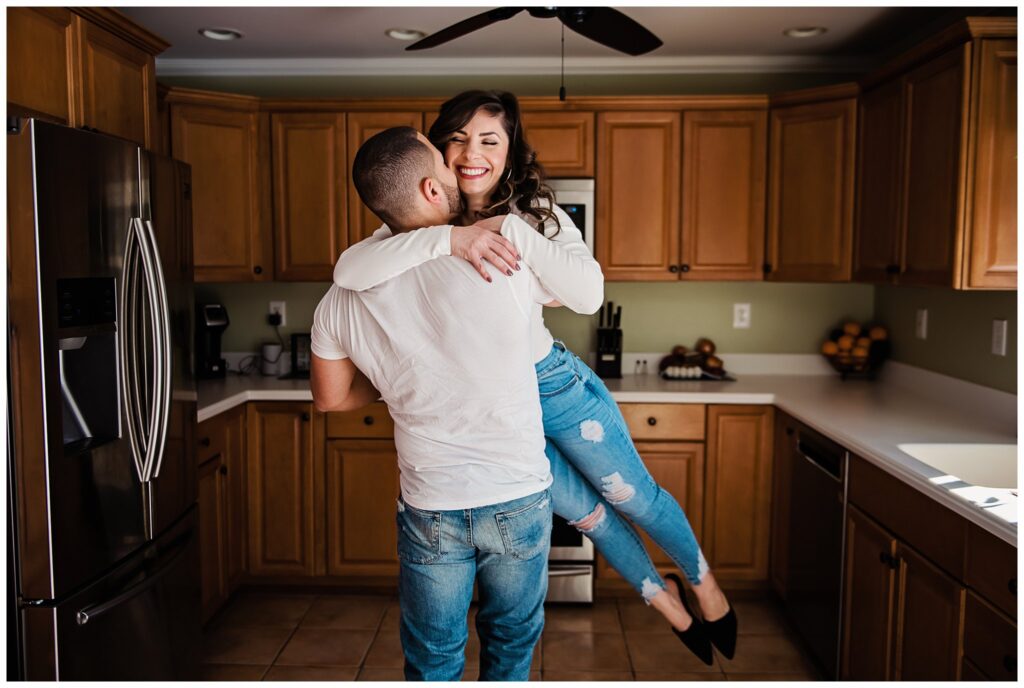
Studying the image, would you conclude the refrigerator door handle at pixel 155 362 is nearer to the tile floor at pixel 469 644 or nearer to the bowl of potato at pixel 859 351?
the tile floor at pixel 469 644

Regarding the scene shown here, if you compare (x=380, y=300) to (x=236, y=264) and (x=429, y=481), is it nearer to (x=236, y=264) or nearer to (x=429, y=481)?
(x=429, y=481)

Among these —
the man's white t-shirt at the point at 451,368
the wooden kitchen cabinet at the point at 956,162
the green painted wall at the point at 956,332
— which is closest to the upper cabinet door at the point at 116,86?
the man's white t-shirt at the point at 451,368

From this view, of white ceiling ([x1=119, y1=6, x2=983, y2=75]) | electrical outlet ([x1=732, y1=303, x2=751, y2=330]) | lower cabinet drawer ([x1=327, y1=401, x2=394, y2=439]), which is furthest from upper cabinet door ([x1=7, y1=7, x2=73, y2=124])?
electrical outlet ([x1=732, y1=303, x2=751, y2=330])

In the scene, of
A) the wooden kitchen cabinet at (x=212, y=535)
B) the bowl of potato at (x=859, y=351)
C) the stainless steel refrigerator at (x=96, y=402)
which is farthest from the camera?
the bowl of potato at (x=859, y=351)

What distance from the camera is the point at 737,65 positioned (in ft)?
12.6

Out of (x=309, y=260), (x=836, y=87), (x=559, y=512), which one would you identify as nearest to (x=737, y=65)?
(x=836, y=87)

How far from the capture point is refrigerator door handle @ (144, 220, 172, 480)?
7.56ft

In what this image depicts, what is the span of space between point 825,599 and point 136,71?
2.91m

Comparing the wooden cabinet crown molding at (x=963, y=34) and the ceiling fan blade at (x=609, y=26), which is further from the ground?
the wooden cabinet crown molding at (x=963, y=34)

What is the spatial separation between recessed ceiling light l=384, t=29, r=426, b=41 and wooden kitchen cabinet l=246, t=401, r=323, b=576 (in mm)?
1612

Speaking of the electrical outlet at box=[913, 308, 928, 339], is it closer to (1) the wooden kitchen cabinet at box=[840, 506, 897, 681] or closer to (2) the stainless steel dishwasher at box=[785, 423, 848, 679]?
(2) the stainless steel dishwasher at box=[785, 423, 848, 679]

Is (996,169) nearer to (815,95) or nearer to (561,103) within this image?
(815,95)

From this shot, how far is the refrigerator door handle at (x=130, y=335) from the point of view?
7.14ft

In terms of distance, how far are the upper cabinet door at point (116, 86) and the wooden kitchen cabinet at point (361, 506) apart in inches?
58.5
